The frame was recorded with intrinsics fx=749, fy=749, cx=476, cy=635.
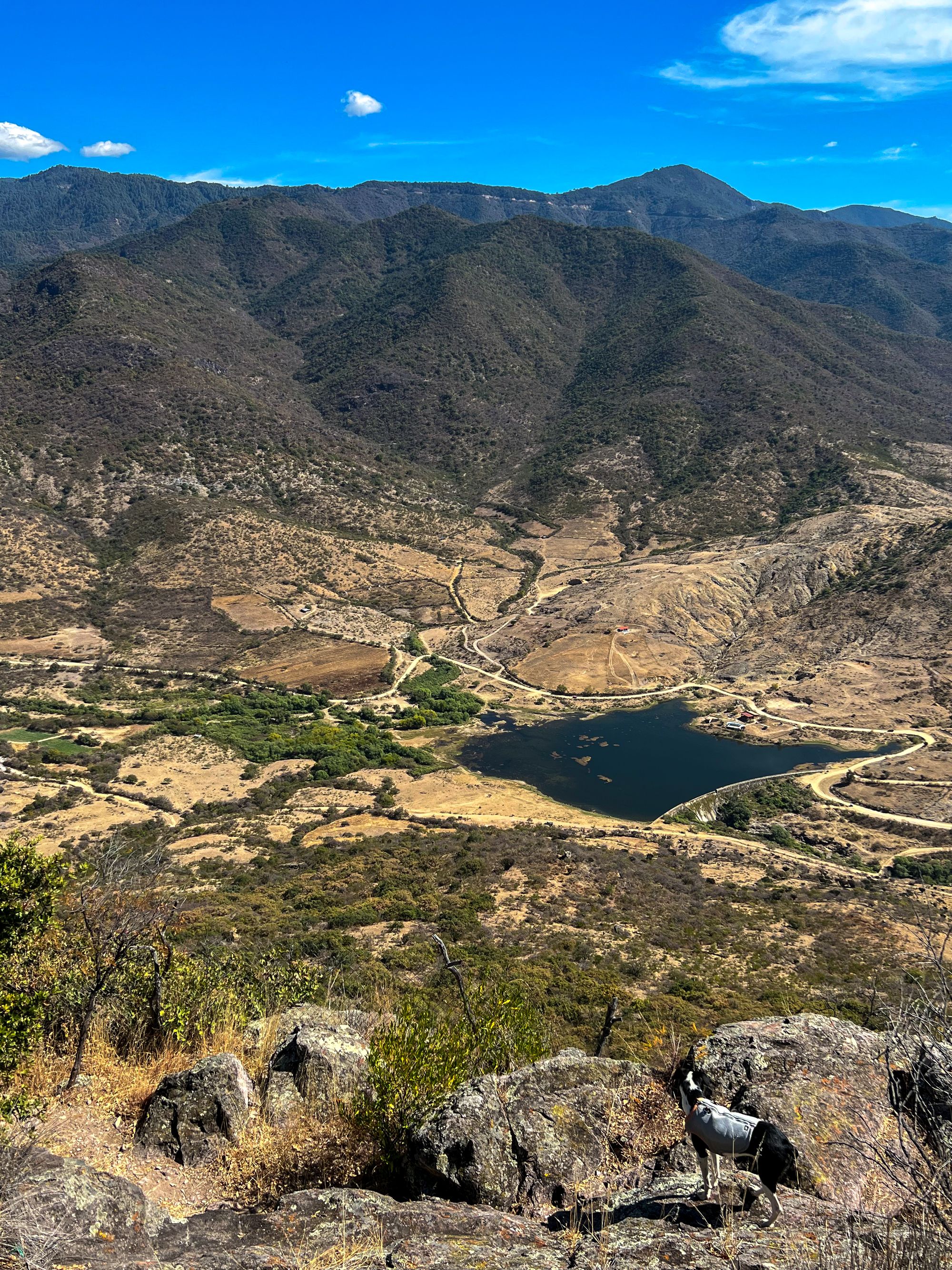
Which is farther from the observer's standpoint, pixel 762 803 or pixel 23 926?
pixel 762 803

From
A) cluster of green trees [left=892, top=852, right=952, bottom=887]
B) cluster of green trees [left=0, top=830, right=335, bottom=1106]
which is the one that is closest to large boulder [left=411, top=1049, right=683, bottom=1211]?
cluster of green trees [left=0, top=830, right=335, bottom=1106]

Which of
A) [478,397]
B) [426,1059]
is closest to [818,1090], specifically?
[426,1059]

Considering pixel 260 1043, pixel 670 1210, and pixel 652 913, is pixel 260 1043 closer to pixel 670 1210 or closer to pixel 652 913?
pixel 670 1210

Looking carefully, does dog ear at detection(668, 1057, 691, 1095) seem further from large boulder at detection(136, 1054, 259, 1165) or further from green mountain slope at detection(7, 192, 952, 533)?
green mountain slope at detection(7, 192, 952, 533)

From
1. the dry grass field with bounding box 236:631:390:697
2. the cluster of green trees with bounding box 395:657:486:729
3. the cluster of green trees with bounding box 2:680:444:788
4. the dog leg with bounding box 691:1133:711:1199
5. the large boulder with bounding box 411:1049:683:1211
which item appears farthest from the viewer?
the dry grass field with bounding box 236:631:390:697

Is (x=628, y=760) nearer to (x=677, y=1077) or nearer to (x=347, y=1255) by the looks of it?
(x=677, y=1077)

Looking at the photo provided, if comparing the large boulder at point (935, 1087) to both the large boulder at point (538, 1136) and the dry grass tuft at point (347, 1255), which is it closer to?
the large boulder at point (538, 1136)
